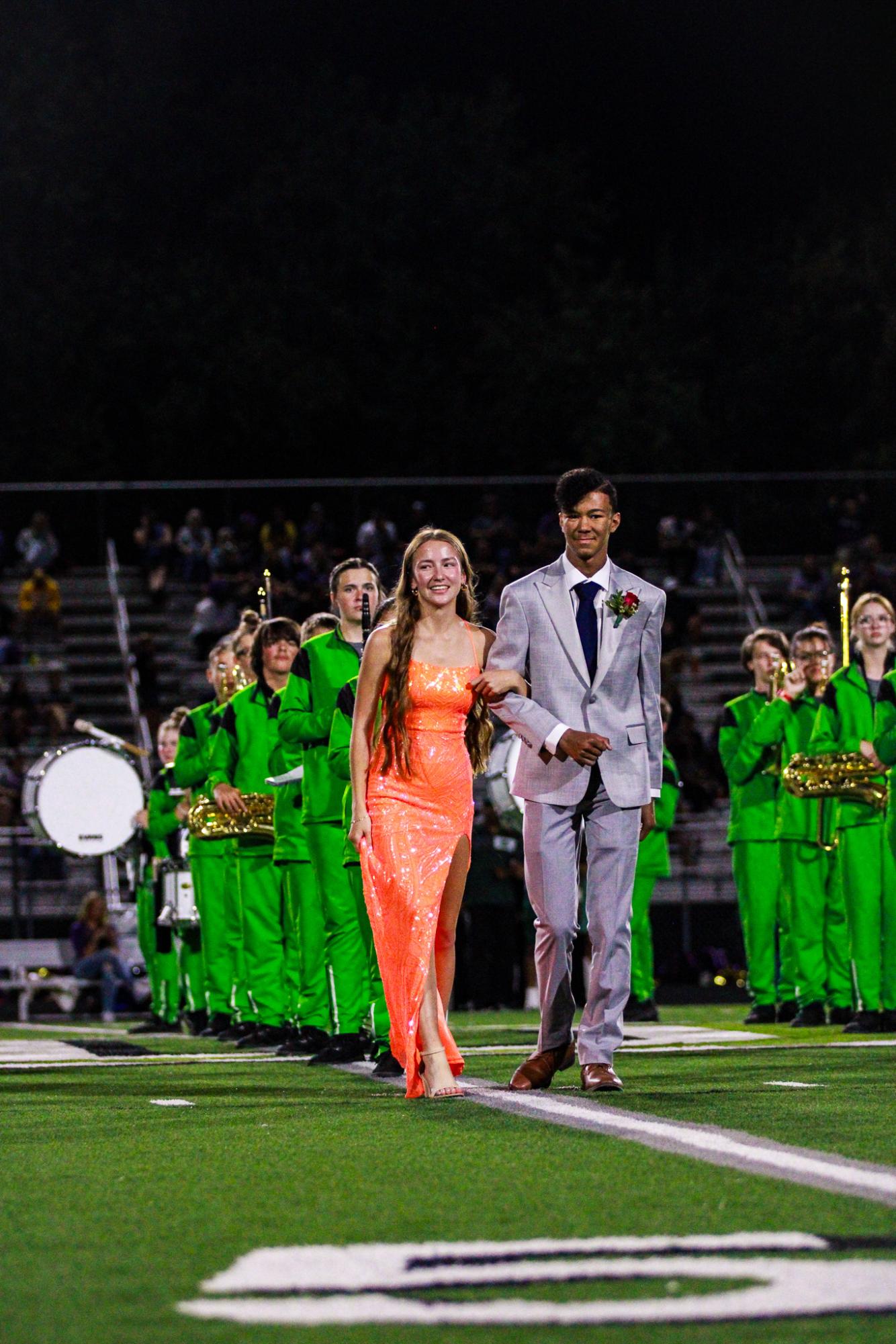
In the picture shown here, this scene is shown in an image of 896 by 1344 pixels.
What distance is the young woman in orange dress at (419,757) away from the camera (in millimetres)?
7445

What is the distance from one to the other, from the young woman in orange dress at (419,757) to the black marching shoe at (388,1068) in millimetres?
873

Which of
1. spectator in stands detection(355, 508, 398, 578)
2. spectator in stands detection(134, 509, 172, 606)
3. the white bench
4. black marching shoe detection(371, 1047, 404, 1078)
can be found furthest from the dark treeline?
black marching shoe detection(371, 1047, 404, 1078)

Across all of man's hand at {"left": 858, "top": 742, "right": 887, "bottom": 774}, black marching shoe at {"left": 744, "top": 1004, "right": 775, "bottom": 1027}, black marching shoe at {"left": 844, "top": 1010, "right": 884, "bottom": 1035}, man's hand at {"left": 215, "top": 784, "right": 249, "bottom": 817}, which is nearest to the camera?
man's hand at {"left": 858, "top": 742, "right": 887, "bottom": 774}

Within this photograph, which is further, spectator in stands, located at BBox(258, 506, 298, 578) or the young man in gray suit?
spectator in stands, located at BBox(258, 506, 298, 578)

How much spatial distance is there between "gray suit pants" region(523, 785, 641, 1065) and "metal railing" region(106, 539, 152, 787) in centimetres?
1550

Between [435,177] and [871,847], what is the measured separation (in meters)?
34.8

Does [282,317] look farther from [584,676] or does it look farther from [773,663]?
[584,676]

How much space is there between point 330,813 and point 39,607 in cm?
1831

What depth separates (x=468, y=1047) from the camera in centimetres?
1071

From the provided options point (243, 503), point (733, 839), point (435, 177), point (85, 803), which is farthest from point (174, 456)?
point (733, 839)

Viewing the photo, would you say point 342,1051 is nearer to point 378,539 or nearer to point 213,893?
point 213,893

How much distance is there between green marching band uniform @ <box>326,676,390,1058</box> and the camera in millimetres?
8969

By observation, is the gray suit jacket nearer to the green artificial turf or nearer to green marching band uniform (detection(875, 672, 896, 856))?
the green artificial turf

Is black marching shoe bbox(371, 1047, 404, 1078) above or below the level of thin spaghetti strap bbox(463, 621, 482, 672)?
below
